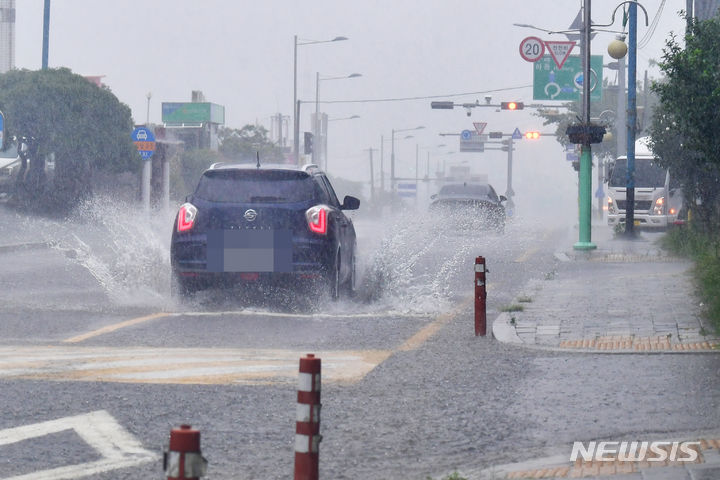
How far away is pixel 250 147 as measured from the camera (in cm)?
8256

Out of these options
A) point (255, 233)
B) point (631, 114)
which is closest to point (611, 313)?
point (255, 233)

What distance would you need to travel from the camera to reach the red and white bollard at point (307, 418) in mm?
4852

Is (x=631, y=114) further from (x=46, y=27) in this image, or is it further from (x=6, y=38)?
(x=6, y=38)

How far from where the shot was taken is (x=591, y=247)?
2547 centimetres

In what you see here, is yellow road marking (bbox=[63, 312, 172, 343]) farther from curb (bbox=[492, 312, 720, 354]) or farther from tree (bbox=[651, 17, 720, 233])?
tree (bbox=[651, 17, 720, 233])

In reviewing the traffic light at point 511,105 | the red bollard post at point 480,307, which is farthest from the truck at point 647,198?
the red bollard post at point 480,307

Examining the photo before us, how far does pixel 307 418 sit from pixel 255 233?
8.18m

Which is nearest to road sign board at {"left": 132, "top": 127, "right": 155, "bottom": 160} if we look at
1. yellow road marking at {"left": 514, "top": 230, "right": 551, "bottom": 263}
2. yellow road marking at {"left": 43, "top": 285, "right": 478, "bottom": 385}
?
yellow road marking at {"left": 514, "top": 230, "right": 551, "bottom": 263}

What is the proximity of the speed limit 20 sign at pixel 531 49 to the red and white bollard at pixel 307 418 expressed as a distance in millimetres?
38837

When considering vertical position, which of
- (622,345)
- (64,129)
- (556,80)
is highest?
(556,80)

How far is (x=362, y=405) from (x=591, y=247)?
59.8 feet

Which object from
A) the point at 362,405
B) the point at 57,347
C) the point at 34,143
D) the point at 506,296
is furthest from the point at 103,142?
the point at 362,405

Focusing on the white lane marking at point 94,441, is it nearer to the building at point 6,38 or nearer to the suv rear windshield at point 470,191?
the suv rear windshield at point 470,191

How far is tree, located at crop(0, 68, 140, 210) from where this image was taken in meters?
44.6
